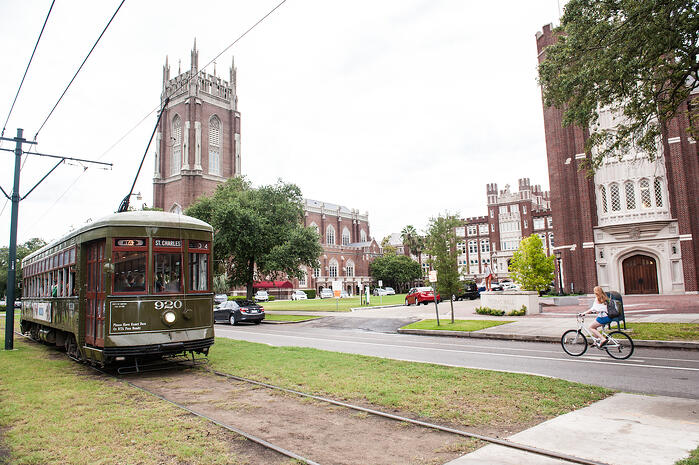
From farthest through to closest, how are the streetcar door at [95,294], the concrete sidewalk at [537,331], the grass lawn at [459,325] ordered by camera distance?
1. the grass lawn at [459,325]
2. the concrete sidewalk at [537,331]
3. the streetcar door at [95,294]

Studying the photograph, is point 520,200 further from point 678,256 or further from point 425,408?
point 425,408

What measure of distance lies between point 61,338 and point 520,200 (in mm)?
83689

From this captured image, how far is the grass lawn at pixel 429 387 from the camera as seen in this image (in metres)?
6.22

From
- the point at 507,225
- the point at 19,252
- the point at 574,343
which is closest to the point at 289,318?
the point at 574,343

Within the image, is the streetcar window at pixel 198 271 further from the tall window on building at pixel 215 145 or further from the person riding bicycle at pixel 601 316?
the tall window on building at pixel 215 145

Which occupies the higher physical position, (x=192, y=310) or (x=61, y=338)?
(x=192, y=310)

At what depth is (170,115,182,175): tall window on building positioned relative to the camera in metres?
69.3

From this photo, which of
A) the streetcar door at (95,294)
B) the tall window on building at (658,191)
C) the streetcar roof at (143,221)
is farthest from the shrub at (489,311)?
the streetcar door at (95,294)

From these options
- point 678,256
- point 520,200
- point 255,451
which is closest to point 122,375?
point 255,451

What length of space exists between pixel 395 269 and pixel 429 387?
83325 mm

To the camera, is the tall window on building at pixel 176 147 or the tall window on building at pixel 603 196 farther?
the tall window on building at pixel 176 147

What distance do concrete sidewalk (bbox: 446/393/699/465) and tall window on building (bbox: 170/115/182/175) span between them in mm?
71202

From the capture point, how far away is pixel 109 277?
366 inches

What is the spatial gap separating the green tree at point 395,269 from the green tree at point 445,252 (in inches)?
2758
